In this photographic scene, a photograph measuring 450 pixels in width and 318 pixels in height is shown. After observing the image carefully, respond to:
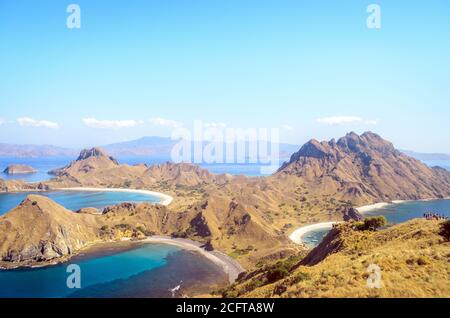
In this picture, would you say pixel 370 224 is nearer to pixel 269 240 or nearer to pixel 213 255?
pixel 213 255

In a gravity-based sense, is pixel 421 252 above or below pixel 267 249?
above

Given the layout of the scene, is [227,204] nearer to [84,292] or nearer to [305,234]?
[305,234]

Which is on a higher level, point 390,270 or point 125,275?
point 390,270

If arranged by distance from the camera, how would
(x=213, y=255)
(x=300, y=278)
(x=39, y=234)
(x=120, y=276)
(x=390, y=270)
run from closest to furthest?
(x=390, y=270) → (x=300, y=278) → (x=120, y=276) → (x=39, y=234) → (x=213, y=255)

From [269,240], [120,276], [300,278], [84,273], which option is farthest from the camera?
[269,240]

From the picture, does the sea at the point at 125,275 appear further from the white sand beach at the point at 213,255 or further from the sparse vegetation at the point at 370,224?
the sparse vegetation at the point at 370,224

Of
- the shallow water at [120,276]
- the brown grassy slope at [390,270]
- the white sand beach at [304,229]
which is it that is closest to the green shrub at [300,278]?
the brown grassy slope at [390,270]

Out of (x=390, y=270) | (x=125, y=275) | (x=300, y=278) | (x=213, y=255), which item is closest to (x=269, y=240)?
(x=213, y=255)
